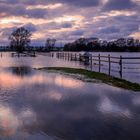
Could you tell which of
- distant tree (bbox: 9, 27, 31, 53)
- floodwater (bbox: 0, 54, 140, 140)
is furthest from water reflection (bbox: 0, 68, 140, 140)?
distant tree (bbox: 9, 27, 31, 53)

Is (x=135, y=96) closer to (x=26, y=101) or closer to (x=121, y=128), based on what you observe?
(x=26, y=101)

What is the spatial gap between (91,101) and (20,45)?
5626 inches

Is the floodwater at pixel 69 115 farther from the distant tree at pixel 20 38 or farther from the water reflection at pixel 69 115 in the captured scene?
the distant tree at pixel 20 38

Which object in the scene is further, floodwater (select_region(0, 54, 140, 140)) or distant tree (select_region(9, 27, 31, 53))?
distant tree (select_region(9, 27, 31, 53))

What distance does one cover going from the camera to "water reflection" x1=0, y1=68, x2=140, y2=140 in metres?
9.01

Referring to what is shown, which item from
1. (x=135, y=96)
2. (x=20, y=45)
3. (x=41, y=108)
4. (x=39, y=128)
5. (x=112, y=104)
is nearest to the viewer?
(x=39, y=128)

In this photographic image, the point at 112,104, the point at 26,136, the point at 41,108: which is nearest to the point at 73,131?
the point at 26,136

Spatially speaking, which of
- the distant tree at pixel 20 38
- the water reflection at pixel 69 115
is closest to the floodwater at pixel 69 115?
the water reflection at pixel 69 115

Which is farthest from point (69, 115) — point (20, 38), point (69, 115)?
point (20, 38)

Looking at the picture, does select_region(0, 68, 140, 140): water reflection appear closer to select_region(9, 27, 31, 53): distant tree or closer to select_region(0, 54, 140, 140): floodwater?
select_region(0, 54, 140, 140): floodwater

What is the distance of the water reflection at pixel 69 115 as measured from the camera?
29.6ft

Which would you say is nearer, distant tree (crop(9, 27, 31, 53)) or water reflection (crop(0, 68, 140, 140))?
water reflection (crop(0, 68, 140, 140))

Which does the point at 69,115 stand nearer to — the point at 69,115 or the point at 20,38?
the point at 69,115

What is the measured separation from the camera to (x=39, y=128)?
376 inches
